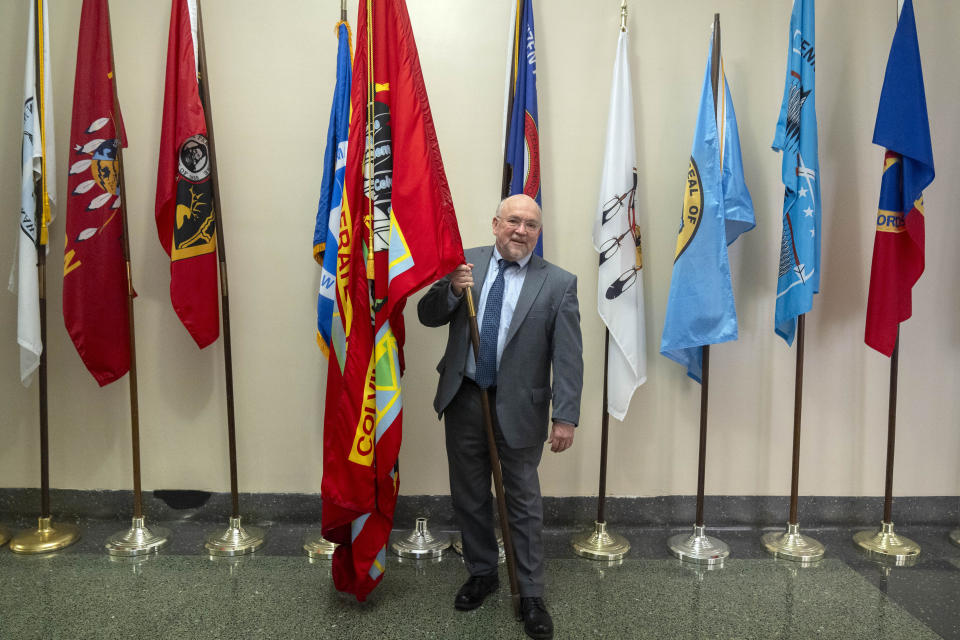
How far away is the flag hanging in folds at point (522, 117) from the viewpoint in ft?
9.41

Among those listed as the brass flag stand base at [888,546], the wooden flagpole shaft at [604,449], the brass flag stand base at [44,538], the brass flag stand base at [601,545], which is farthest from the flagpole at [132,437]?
the brass flag stand base at [888,546]

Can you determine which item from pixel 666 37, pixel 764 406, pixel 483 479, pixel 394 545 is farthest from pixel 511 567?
pixel 666 37

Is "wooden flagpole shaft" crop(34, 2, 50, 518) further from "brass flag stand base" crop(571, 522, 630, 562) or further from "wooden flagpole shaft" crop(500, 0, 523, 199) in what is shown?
"brass flag stand base" crop(571, 522, 630, 562)

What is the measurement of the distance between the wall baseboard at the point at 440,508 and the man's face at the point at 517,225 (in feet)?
4.55

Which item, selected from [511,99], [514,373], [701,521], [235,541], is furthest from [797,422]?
[235,541]

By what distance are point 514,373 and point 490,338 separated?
148 mm

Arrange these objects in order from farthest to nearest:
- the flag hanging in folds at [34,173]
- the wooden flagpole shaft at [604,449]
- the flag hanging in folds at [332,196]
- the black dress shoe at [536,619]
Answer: the wooden flagpole shaft at [604,449] < the flag hanging in folds at [34,173] < the flag hanging in folds at [332,196] < the black dress shoe at [536,619]

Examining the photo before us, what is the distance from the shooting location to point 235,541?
2.90 m

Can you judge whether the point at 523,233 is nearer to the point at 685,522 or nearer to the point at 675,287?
the point at 675,287

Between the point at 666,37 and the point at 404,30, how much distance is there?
54.1 inches

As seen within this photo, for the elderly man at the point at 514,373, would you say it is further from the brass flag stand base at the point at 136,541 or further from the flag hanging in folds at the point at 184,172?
the brass flag stand base at the point at 136,541

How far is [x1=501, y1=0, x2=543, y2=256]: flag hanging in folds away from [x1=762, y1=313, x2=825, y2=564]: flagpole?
1262 mm

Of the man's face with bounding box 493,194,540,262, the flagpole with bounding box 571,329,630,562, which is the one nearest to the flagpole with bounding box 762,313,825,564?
the flagpole with bounding box 571,329,630,562

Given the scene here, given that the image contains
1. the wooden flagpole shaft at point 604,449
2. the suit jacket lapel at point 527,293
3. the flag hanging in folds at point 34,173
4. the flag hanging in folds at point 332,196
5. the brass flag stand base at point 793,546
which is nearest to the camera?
the suit jacket lapel at point 527,293
